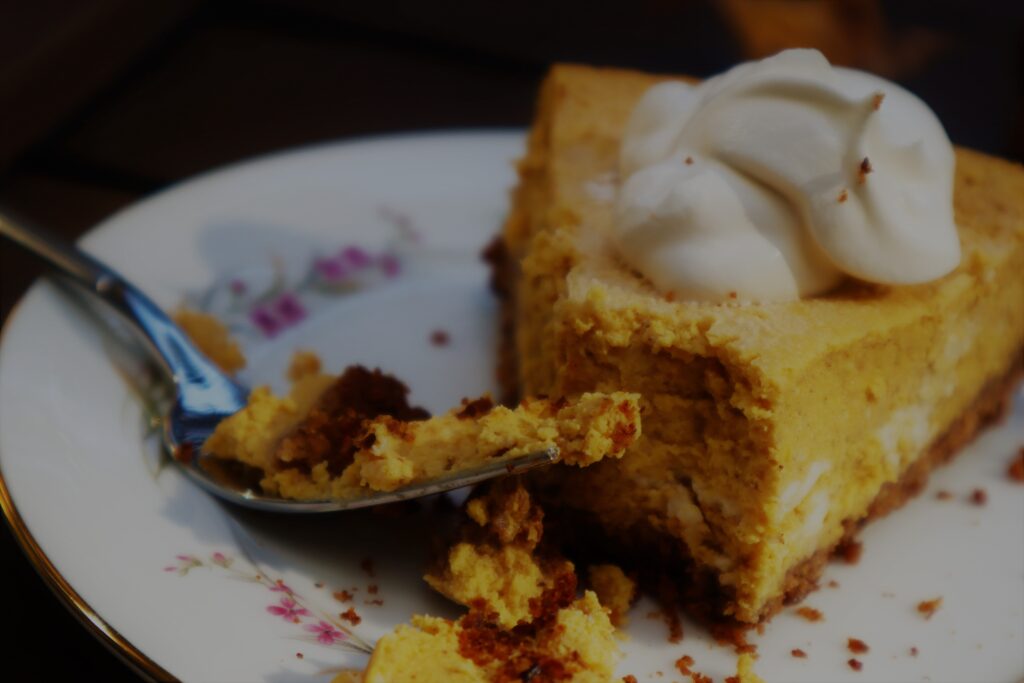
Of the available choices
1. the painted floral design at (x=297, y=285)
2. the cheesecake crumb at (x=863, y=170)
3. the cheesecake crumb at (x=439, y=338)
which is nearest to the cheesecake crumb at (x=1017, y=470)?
the cheesecake crumb at (x=863, y=170)

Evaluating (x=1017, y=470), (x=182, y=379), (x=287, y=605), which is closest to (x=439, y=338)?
(x=182, y=379)

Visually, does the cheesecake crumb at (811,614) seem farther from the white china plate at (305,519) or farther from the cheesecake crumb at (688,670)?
the cheesecake crumb at (688,670)

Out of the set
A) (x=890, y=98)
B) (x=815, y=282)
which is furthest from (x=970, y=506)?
(x=890, y=98)

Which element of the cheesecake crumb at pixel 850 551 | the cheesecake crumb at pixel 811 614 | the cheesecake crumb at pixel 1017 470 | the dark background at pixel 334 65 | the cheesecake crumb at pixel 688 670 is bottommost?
the cheesecake crumb at pixel 688 670

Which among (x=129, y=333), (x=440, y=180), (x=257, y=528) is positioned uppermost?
(x=440, y=180)

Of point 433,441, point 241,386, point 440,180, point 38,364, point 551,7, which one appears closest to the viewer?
point 433,441

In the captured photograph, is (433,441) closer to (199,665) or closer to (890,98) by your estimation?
(199,665)

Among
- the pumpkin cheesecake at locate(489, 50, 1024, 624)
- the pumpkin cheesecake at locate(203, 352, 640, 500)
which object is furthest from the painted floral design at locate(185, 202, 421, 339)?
the pumpkin cheesecake at locate(489, 50, 1024, 624)
